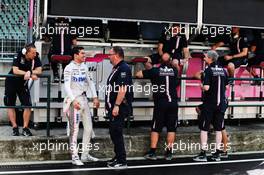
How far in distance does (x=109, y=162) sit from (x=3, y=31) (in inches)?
179

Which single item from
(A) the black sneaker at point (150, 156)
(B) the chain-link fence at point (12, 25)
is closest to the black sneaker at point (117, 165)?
(A) the black sneaker at point (150, 156)

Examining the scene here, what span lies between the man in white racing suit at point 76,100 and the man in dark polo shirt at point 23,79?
767mm

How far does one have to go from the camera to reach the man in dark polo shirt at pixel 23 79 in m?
8.59

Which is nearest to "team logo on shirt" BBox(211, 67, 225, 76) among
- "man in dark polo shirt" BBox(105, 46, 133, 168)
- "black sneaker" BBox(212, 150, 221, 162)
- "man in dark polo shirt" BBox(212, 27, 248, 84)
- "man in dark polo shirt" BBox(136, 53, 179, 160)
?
"man in dark polo shirt" BBox(136, 53, 179, 160)

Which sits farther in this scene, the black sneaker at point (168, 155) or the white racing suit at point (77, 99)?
the black sneaker at point (168, 155)

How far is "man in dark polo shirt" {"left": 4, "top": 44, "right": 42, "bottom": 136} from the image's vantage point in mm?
8594

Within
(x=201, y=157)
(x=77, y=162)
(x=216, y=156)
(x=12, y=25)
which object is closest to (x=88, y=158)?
(x=77, y=162)

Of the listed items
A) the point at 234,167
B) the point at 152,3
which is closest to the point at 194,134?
the point at 234,167

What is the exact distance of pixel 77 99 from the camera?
8.17 metres

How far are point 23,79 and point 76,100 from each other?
1.30 metres

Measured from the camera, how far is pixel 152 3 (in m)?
Result: 9.75

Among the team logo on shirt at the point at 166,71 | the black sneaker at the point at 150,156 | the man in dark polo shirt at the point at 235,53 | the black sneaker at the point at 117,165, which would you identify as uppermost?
the man in dark polo shirt at the point at 235,53

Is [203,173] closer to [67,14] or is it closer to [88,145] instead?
[88,145]

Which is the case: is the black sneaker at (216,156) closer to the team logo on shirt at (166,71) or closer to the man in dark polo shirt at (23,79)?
the team logo on shirt at (166,71)
